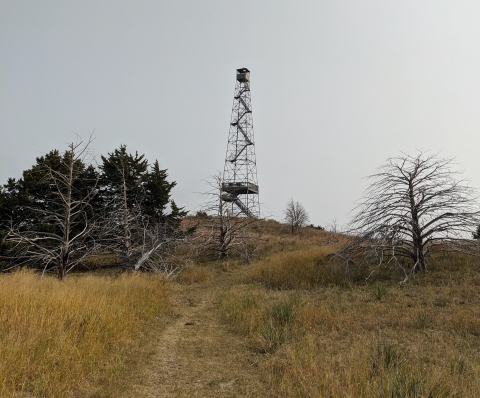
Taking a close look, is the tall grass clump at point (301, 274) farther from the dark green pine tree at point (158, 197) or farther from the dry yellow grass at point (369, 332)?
the dark green pine tree at point (158, 197)

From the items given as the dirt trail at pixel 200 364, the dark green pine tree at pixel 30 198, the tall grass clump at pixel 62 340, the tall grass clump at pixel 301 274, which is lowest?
the dirt trail at pixel 200 364

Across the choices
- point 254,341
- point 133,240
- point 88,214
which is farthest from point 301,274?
point 88,214

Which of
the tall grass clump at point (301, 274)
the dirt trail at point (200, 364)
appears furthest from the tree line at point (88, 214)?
the dirt trail at point (200, 364)

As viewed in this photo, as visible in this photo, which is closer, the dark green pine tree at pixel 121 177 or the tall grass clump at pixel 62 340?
the tall grass clump at pixel 62 340

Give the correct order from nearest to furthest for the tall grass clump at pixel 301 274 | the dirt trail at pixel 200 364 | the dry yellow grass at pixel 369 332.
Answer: the dry yellow grass at pixel 369 332 < the dirt trail at pixel 200 364 < the tall grass clump at pixel 301 274

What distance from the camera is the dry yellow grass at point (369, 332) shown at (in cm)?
379

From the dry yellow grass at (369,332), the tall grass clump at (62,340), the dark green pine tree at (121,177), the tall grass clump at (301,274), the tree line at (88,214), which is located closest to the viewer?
the dry yellow grass at (369,332)

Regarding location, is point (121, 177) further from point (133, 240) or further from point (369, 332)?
point (369, 332)

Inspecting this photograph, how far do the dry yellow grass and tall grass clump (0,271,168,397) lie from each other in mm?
2378

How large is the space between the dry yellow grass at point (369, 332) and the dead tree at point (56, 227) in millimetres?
7394

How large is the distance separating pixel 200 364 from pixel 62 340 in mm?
2131

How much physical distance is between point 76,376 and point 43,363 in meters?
0.45

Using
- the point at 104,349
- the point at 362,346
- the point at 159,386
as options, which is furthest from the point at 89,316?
the point at 362,346

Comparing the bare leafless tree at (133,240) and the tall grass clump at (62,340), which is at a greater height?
the bare leafless tree at (133,240)
